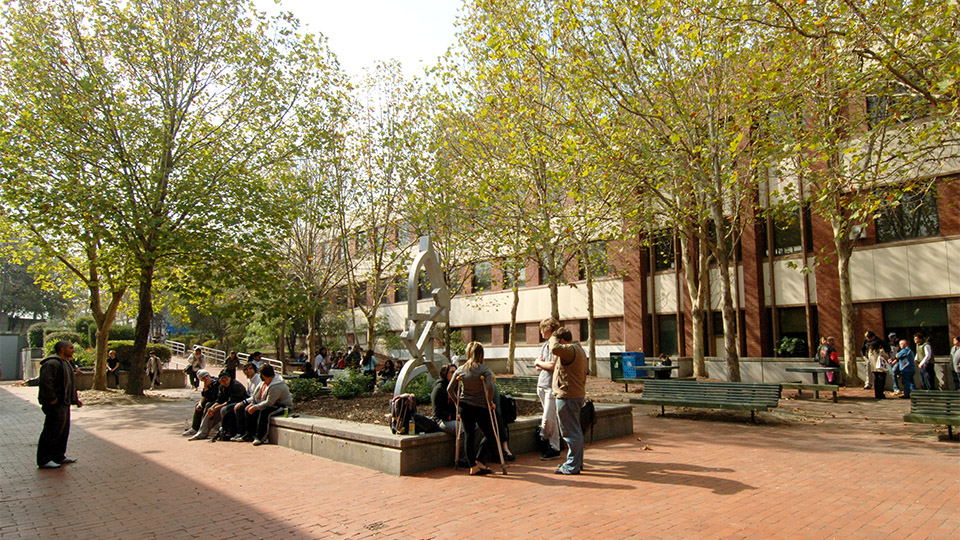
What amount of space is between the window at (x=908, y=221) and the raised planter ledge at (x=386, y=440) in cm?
1372

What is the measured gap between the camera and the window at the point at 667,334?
25.6 metres

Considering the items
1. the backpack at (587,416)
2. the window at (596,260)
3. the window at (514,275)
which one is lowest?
the backpack at (587,416)

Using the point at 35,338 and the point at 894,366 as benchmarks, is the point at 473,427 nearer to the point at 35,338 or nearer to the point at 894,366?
the point at 894,366

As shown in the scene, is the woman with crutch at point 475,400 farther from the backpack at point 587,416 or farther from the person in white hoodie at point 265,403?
the person in white hoodie at point 265,403

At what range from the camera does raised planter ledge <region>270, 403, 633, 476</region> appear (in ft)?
25.1

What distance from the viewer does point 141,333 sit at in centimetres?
1812

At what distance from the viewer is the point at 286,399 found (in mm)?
10750

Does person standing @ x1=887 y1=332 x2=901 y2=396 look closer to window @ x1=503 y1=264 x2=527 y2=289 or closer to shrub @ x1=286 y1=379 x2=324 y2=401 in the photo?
window @ x1=503 y1=264 x2=527 y2=289

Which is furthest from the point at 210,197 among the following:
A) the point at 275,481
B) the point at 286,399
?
the point at 275,481

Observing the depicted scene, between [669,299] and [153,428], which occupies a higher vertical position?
[669,299]

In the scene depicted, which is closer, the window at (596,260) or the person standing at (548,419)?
the person standing at (548,419)

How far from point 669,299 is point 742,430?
15.3 metres

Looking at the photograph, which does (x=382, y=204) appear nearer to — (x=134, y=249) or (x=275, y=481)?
(x=134, y=249)

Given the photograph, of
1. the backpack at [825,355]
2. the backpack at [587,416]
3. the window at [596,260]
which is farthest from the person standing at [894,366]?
the backpack at [587,416]
